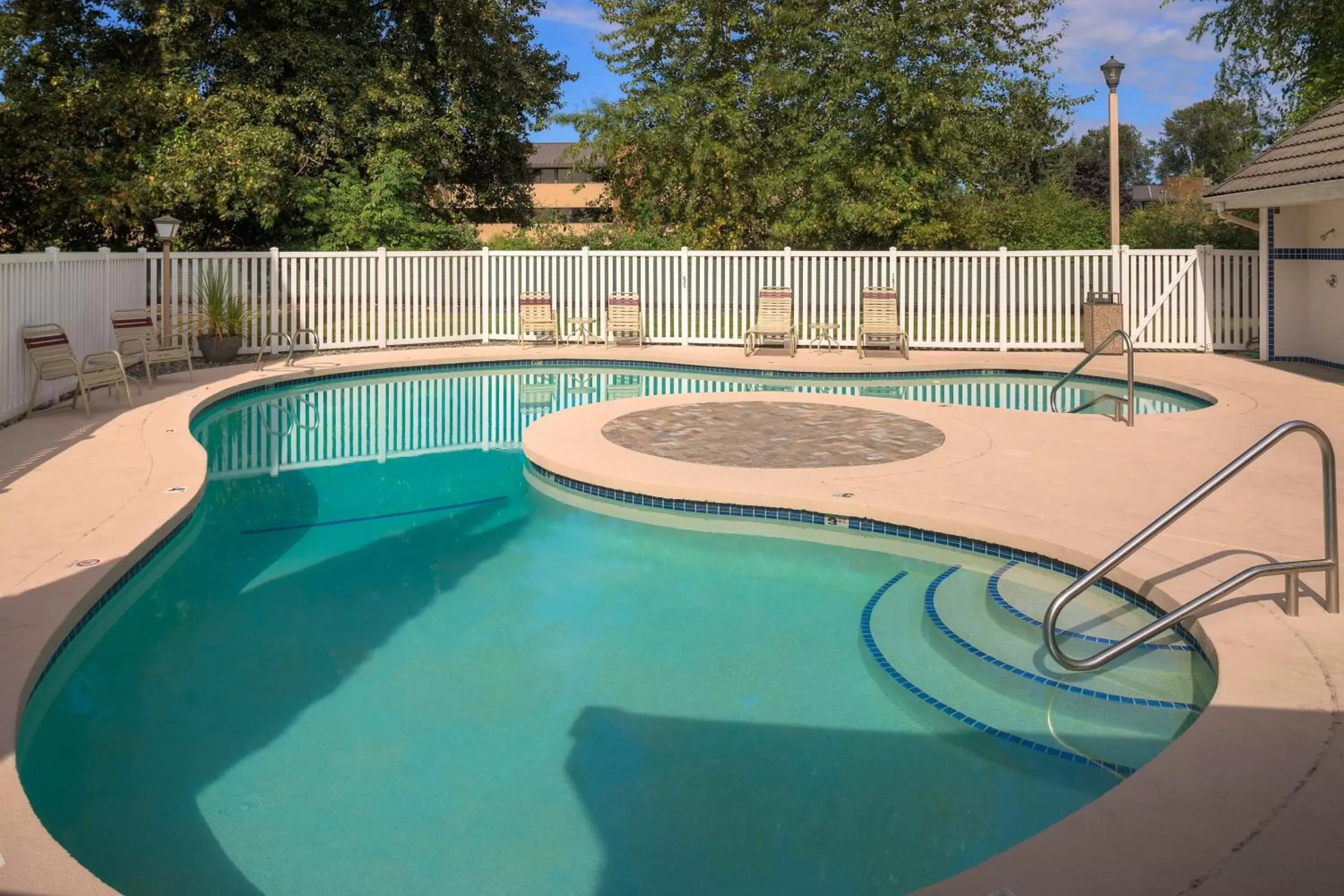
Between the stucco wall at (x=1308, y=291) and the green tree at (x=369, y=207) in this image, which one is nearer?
the stucco wall at (x=1308, y=291)

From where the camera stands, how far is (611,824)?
11.6ft

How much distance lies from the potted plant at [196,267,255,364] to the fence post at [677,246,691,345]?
20.4 ft

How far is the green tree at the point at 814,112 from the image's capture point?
21156mm

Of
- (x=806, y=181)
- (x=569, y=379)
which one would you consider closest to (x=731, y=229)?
(x=806, y=181)

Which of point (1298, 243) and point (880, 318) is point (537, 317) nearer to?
point (880, 318)

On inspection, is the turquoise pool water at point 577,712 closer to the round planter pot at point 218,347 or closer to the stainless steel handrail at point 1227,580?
the stainless steel handrail at point 1227,580

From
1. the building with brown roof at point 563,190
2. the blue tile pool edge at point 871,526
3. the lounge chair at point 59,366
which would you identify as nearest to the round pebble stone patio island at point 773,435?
the blue tile pool edge at point 871,526

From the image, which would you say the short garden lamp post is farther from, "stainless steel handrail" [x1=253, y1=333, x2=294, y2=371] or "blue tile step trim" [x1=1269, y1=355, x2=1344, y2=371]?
"blue tile step trim" [x1=1269, y1=355, x2=1344, y2=371]

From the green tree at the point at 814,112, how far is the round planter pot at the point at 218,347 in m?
10.1

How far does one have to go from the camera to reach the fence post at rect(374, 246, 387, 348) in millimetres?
16703

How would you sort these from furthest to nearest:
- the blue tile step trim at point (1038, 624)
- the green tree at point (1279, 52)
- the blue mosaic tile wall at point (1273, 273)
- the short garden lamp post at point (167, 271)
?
the green tree at point (1279, 52), the blue mosaic tile wall at point (1273, 273), the short garden lamp post at point (167, 271), the blue tile step trim at point (1038, 624)

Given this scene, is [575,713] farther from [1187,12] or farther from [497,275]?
Answer: [1187,12]

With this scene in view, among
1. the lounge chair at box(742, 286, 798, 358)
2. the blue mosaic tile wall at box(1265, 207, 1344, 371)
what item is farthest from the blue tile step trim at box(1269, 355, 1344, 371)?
the lounge chair at box(742, 286, 798, 358)

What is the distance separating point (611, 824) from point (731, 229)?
65.8 ft
